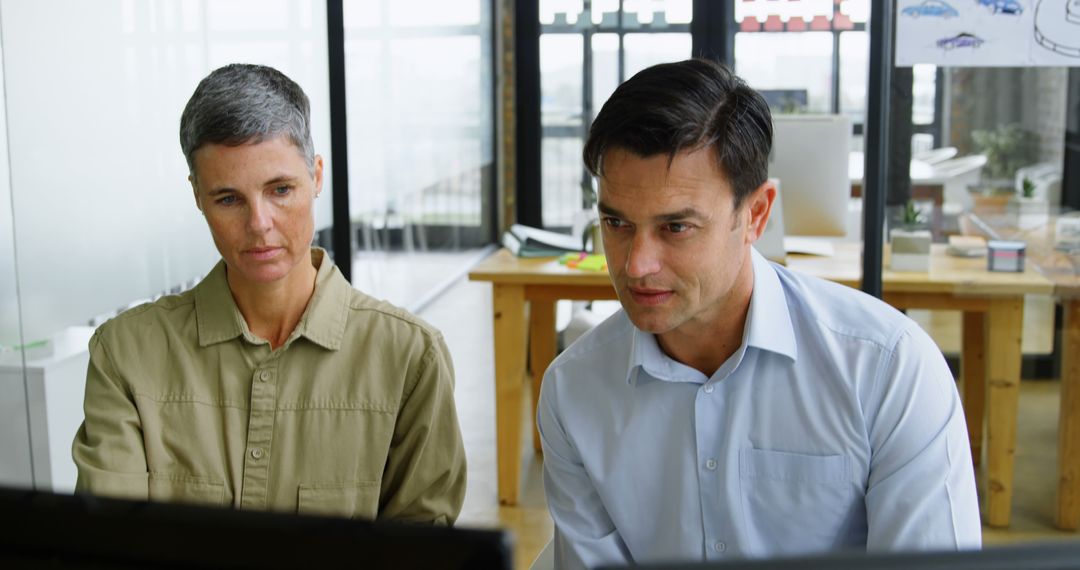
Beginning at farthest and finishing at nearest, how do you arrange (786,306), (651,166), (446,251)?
1. (446,251)
2. (786,306)
3. (651,166)

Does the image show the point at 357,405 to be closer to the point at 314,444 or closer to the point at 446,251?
the point at 314,444

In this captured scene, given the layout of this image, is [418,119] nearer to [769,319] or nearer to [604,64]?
[604,64]

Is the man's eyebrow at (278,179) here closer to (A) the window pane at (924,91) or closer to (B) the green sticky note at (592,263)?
(B) the green sticky note at (592,263)

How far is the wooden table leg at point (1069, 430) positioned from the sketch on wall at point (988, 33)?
685mm

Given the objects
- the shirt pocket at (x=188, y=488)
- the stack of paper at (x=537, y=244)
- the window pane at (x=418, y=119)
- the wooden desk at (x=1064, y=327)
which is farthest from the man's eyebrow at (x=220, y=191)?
the window pane at (x=418, y=119)

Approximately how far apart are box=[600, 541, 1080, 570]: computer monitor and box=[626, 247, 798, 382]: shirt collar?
3.01ft

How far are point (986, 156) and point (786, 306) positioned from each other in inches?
78.7

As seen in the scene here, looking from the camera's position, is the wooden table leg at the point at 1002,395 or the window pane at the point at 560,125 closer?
the wooden table leg at the point at 1002,395

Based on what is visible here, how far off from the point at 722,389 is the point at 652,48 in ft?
15.4

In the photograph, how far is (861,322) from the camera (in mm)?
1537

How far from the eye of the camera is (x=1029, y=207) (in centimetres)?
329

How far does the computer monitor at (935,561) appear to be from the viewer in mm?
583

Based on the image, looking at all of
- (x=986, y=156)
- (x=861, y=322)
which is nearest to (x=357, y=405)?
(x=861, y=322)

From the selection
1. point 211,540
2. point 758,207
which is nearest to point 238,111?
point 758,207
